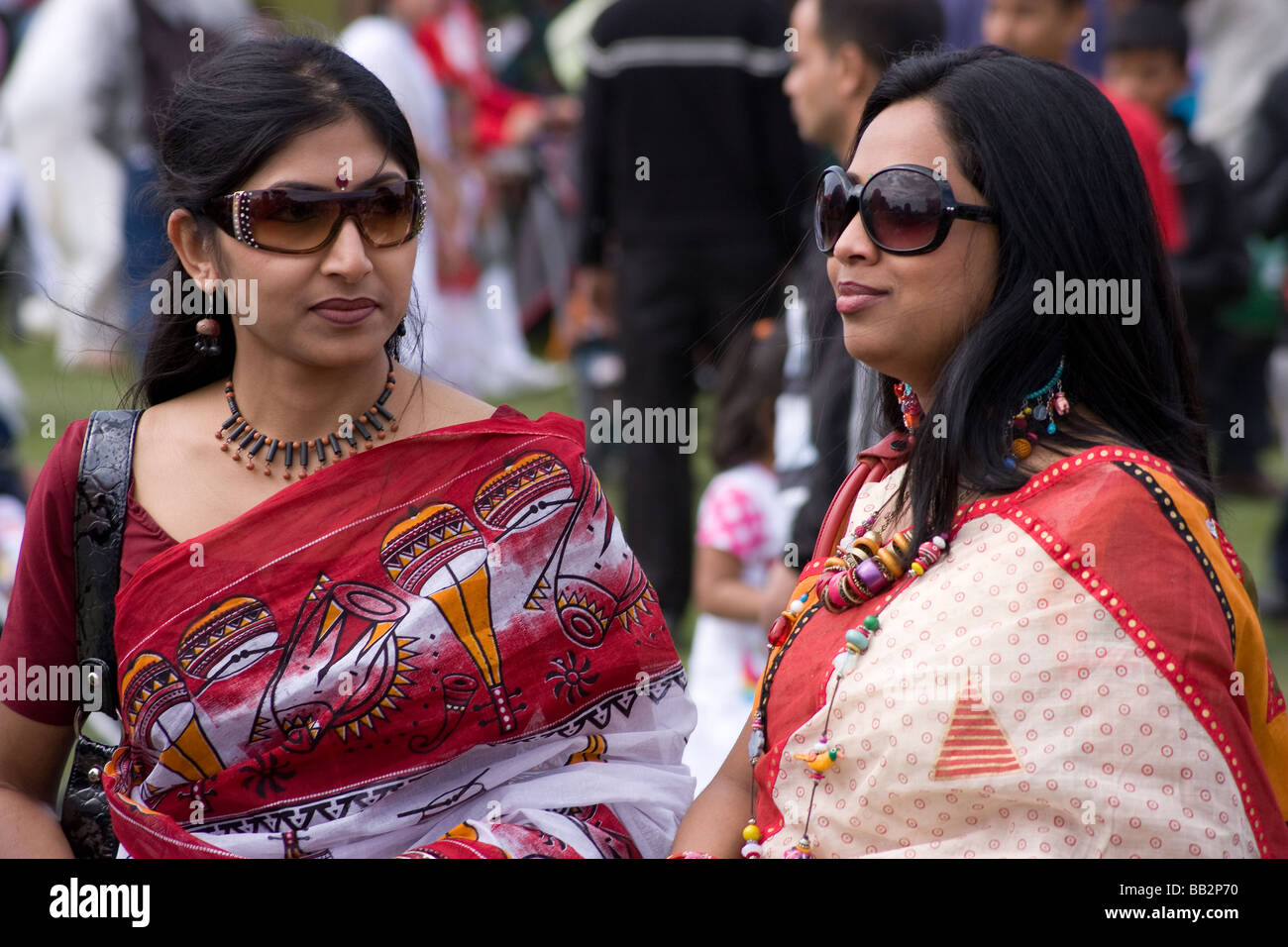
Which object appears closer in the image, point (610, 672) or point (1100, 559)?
point (1100, 559)

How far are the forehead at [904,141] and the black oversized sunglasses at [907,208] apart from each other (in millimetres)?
20

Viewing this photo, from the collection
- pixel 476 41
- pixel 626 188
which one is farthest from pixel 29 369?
pixel 626 188

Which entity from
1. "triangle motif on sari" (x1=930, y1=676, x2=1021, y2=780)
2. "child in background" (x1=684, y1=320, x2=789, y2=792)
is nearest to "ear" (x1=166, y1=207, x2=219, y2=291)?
"triangle motif on sari" (x1=930, y1=676, x2=1021, y2=780)

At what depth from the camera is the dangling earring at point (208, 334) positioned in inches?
97.7

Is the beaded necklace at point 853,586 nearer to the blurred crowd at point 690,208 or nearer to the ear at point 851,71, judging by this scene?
the blurred crowd at point 690,208

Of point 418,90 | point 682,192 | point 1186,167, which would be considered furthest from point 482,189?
A: point 1186,167

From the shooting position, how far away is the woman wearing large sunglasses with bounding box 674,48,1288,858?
1.84 meters

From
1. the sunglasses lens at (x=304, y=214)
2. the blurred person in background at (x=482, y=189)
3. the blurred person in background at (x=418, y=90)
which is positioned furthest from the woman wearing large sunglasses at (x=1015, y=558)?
the blurred person in background at (x=482, y=189)

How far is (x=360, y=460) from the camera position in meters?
2.35

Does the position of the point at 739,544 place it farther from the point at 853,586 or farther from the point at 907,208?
the point at 907,208

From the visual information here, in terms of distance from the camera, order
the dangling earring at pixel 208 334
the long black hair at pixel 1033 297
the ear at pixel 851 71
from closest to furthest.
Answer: the long black hair at pixel 1033 297, the dangling earring at pixel 208 334, the ear at pixel 851 71

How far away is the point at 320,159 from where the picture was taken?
2281 mm

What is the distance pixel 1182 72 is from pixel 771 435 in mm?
2789

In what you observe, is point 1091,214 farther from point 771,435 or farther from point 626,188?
point 626,188
